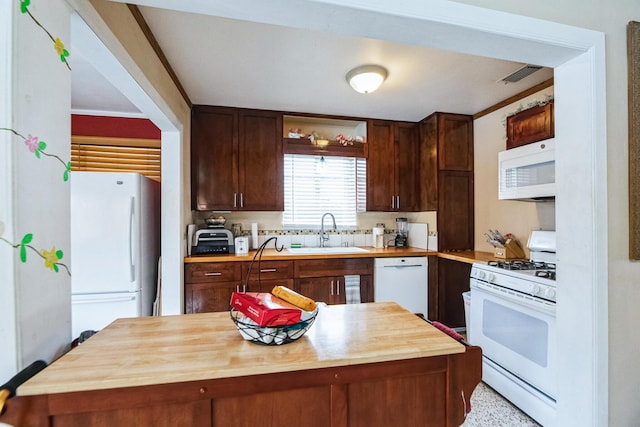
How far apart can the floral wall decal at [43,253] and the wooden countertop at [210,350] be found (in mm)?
269

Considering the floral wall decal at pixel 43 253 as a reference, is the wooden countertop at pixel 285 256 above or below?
below

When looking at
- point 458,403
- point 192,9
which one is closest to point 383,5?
point 192,9

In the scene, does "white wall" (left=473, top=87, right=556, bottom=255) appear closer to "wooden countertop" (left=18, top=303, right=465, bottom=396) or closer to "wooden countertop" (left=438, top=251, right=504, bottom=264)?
"wooden countertop" (left=438, top=251, right=504, bottom=264)

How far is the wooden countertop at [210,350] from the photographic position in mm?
732

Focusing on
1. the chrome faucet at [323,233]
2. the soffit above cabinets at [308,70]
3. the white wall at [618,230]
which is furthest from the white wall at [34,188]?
the chrome faucet at [323,233]

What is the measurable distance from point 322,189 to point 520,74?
2203mm

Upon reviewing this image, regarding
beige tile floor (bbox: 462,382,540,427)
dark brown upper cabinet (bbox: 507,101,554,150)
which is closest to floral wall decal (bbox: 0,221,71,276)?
beige tile floor (bbox: 462,382,540,427)

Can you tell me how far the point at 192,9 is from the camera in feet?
→ 3.13

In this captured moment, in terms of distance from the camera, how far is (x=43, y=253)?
2.60 feet

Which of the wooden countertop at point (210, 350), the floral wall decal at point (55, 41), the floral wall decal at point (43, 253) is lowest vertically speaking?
the wooden countertop at point (210, 350)

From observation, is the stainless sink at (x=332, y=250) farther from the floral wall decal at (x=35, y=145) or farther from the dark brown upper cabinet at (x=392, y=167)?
the floral wall decal at (x=35, y=145)

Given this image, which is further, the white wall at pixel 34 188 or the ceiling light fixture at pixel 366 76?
the ceiling light fixture at pixel 366 76

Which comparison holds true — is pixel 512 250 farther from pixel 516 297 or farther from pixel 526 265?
pixel 516 297

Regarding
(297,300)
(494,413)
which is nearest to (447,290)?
(494,413)
